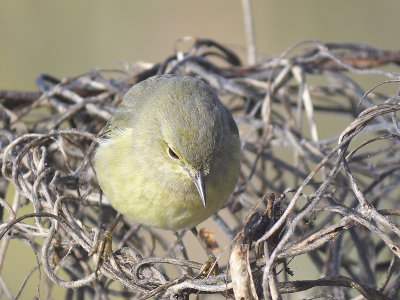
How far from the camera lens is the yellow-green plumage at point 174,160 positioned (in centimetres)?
239

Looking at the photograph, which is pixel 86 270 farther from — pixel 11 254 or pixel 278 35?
pixel 278 35

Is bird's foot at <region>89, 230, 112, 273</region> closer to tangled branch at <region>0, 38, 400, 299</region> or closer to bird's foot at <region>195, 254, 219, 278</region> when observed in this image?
tangled branch at <region>0, 38, 400, 299</region>

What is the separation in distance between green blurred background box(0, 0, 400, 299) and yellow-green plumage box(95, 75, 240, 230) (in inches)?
135

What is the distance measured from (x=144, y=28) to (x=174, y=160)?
3995 millimetres

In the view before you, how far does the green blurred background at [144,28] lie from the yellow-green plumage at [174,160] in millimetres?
3421

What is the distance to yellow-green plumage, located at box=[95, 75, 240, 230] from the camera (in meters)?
2.39

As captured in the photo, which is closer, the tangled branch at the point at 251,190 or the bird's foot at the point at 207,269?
the tangled branch at the point at 251,190

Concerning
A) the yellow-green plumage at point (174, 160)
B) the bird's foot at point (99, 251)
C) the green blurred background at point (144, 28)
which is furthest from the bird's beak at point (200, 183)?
the green blurred background at point (144, 28)

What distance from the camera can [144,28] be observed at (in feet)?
20.4

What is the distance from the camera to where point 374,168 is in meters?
2.69

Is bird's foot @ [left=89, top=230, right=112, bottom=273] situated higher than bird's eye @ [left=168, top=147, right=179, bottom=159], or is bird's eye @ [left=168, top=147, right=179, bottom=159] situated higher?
bird's eye @ [left=168, top=147, right=179, bottom=159]

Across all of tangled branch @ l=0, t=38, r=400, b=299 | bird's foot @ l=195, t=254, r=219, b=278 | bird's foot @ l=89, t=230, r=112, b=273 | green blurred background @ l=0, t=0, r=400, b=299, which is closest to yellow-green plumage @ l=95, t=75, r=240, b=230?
tangled branch @ l=0, t=38, r=400, b=299

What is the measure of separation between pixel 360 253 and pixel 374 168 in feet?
1.55

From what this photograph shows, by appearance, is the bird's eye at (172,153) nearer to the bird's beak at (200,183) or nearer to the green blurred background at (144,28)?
the bird's beak at (200,183)
